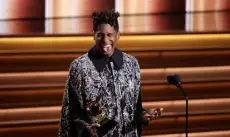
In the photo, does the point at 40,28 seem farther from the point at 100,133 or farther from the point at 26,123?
the point at 100,133

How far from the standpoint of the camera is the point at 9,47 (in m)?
3.95

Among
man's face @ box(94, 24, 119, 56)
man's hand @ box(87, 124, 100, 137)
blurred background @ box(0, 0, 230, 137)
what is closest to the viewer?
man's hand @ box(87, 124, 100, 137)

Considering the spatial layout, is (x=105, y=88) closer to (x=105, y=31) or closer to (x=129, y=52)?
(x=105, y=31)

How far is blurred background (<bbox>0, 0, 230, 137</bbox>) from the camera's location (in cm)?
392

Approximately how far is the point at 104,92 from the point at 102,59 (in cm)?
14

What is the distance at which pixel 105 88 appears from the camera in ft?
7.36

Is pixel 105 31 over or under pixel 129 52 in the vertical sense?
over

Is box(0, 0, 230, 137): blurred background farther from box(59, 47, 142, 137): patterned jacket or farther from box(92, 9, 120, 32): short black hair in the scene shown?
box(92, 9, 120, 32): short black hair

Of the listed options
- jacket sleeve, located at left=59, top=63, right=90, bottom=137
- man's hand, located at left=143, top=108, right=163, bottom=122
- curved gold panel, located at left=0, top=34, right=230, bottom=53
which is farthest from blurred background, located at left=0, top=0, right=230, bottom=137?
man's hand, located at left=143, top=108, right=163, bottom=122

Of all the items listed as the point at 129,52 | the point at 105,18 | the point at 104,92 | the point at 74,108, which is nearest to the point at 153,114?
the point at 104,92

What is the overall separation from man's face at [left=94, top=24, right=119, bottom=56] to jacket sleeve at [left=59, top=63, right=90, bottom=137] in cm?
14

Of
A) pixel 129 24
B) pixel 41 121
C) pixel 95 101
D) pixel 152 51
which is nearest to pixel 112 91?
pixel 95 101

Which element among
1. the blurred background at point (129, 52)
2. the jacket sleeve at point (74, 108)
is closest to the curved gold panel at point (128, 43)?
the blurred background at point (129, 52)

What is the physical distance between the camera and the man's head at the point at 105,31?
2209mm
